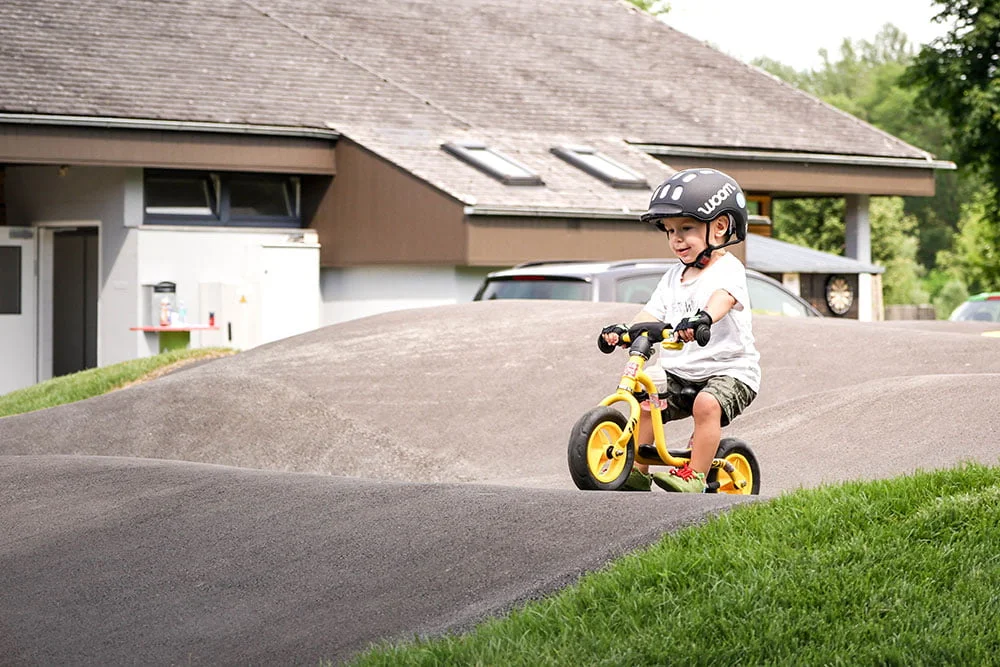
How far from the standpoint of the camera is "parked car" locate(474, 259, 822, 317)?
52.1ft

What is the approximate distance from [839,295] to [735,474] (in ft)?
75.0

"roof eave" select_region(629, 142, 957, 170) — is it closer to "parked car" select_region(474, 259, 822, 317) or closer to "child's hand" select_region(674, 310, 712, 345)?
"parked car" select_region(474, 259, 822, 317)

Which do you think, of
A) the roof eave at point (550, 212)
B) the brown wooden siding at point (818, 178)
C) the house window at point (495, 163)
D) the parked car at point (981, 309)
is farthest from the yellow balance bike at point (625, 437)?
the parked car at point (981, 309)

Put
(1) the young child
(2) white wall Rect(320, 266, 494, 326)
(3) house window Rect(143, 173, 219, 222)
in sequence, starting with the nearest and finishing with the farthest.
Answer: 1. (1) the young child
2. (2) white wall Rect(320, 266, 494, 326)
3. (3) house window Rect(143, 173, 219, 222)

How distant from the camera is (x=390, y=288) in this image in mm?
23734

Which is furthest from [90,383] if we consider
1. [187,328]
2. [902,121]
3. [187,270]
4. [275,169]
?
[902,121]

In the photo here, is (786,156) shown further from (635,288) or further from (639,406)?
(639,406)

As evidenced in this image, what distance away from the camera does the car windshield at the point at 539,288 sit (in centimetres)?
1598

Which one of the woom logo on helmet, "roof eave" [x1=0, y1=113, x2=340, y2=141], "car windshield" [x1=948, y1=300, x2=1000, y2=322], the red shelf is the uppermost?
"roof eave" [x1=0, y1=113, x2=340, y2=141]

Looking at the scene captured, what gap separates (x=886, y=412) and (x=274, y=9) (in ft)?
64.4

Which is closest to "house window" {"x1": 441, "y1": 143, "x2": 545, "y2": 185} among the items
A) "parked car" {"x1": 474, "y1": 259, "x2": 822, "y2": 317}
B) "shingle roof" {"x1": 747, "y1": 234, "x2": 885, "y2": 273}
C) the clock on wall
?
"parked car" {"x1": 474, "y1": 259, "x2": 822, "y2": 317}

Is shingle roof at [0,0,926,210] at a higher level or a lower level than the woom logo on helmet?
higher

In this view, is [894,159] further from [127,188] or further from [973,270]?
[973,270]

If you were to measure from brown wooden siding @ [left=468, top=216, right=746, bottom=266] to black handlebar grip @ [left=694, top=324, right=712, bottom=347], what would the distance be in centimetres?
1410
